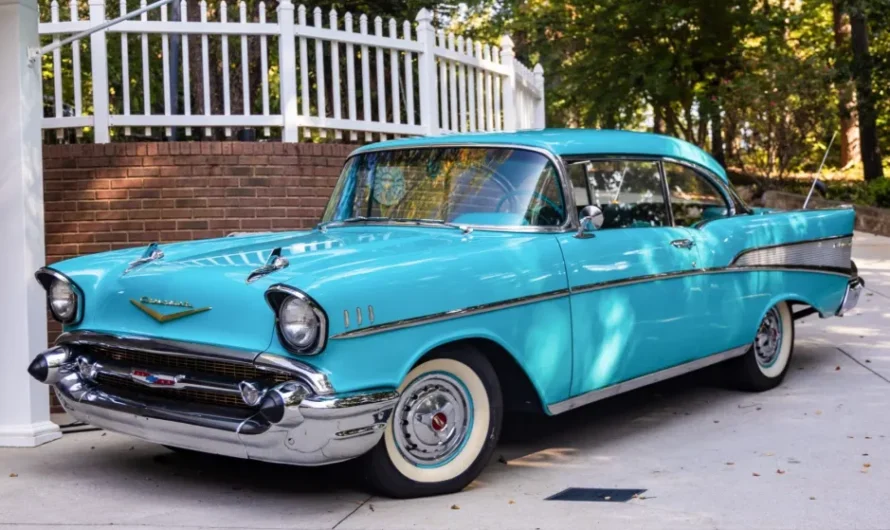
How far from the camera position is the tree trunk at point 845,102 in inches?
799

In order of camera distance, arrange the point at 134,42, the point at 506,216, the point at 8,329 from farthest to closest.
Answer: the point at 134,42 → the point at 8,329 → the point at 506,216

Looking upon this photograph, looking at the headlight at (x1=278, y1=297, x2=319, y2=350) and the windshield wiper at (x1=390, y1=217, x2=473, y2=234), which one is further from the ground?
the windshield wiper at (x1=390, y1=217, x2=473, y2=234)

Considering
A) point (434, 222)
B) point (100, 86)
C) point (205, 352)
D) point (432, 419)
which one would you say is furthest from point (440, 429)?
point (100, 86)

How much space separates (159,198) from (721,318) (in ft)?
13.4

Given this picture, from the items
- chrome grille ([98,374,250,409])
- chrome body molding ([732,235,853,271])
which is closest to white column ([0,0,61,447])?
chrome grille ([98,374,250,409])

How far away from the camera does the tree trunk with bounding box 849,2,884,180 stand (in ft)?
61.7

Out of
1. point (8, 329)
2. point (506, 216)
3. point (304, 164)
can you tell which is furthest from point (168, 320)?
point (304, 164)

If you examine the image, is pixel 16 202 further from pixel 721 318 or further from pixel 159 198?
pixel 721 318

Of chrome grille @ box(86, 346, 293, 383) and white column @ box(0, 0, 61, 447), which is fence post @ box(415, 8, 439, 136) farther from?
chrome grille @ box(86, 346, 293, 383)

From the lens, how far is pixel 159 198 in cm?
807

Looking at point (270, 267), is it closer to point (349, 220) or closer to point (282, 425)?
point (282, 425)

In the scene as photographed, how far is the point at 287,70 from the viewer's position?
833cm

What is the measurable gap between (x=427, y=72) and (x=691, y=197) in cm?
314

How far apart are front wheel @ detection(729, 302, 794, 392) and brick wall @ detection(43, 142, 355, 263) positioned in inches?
140
